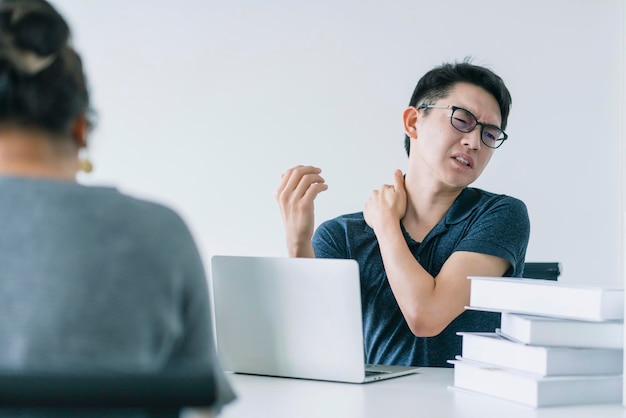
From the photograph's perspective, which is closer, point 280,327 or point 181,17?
point 280,327

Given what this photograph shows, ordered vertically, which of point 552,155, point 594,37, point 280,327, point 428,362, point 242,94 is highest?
point 594,37

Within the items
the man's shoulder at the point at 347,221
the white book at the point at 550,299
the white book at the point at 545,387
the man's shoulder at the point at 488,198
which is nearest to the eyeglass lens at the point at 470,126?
the man's shoulder at the point at 488,198

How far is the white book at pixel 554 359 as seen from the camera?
139 cm

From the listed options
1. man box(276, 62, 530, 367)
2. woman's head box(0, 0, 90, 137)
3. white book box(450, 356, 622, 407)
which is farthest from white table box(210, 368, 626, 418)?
woman's head box(0, 0, 90, 137)

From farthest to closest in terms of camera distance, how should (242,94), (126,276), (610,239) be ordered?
(242,94) → (610,239) → (126,276)

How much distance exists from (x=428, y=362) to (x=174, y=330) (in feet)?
4.38

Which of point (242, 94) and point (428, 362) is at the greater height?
point (242, 94)

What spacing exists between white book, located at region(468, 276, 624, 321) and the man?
383 millimetres

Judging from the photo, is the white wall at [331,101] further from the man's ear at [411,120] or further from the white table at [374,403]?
the white table at [374,403]

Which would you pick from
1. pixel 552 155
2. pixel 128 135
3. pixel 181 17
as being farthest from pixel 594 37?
pixel 128 135

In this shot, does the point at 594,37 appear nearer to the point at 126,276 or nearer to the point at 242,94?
the point at 242,94

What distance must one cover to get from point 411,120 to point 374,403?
3.64ft

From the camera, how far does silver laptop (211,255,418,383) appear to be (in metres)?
1.52

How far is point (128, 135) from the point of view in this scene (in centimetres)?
382
